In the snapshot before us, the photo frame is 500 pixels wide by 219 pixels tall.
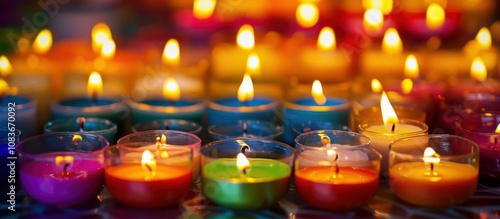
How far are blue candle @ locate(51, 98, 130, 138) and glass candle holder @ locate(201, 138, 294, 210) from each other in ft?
1.42

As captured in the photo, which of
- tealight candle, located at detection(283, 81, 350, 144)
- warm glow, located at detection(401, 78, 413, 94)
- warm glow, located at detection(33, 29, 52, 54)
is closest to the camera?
tealight candle, located at detection(283, 81, 350, 144)

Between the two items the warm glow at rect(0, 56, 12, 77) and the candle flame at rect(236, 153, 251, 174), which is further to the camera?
the warm glow at rect(0, 56, 12, 77)

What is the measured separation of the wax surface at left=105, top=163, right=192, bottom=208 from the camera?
4.66 ft

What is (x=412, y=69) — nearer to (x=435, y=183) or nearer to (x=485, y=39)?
(x=485, y=39)

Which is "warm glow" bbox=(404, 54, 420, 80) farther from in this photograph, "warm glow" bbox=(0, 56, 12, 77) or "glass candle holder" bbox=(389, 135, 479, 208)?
"warm glow" bbox=(0, 56, 12, 77)

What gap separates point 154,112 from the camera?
Result: 1.85m

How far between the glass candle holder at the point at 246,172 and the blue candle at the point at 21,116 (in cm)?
53

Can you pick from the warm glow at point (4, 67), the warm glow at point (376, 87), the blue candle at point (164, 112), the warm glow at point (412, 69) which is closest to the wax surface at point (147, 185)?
the blue candle at point (164, 112)

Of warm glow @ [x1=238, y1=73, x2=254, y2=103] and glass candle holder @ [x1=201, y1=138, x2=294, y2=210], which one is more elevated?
warm glow @ [x1=238, y1=73, x2=254, y2=103]

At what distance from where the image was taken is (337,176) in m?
1.46

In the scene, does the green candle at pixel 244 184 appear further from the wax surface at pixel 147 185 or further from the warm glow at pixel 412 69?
the warm glow at pixel 412 69

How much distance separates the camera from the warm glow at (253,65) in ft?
7.18

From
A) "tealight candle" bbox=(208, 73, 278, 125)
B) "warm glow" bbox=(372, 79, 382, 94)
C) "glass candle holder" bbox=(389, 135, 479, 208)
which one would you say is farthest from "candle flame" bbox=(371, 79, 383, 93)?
"glass candle holder" bbox=(389, 135, 479, 208)

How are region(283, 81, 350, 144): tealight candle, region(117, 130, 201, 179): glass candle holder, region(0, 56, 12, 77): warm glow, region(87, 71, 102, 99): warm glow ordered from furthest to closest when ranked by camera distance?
region(0, 56, 12, 77): warm glow → region(87, 71, 102, 99): warm glow → region(283, 81, 350, 144): tealight candle → region(117, 130, 201, 179): glass candle holder
